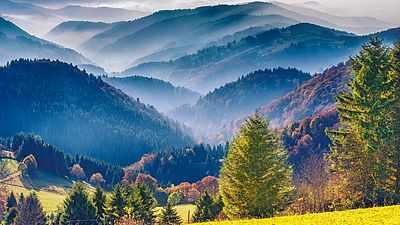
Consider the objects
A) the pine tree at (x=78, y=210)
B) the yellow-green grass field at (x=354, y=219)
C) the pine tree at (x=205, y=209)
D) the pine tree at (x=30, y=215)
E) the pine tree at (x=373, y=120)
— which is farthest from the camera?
the pine tree at (x=30, y=215)

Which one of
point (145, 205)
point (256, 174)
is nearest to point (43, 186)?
point (145, 205)

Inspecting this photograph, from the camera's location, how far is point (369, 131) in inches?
1885

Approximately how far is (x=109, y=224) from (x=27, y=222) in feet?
59.3

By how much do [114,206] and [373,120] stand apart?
159 ft

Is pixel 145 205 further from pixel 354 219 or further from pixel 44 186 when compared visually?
pixel 44 186

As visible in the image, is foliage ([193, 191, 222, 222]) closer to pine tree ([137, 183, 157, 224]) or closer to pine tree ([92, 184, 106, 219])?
pine tree ([137, 183, 157, 224])

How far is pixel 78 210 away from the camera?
8431cm

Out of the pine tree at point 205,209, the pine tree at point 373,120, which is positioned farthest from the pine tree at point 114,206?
the pine tree at point 373,120

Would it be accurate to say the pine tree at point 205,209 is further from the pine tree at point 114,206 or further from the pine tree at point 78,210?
the pine tree at point 78,210

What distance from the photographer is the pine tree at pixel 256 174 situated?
49719 millimetres

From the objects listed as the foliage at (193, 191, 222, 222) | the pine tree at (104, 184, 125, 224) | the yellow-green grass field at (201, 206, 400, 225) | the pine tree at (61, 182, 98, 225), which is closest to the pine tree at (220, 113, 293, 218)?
the yellow-green grass field at (201, 206, 400, 225)

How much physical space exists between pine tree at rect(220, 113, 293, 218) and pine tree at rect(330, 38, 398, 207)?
320 inches

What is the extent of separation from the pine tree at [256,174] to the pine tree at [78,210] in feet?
131

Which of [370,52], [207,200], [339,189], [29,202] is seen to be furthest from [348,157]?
[29,202]
